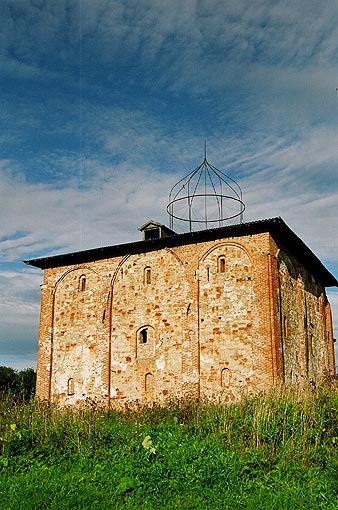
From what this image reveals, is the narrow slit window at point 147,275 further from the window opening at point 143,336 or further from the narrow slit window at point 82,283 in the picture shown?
the narrow slit window at point 82,283

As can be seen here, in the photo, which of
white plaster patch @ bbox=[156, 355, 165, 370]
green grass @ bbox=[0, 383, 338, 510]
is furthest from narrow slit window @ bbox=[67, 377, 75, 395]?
green grass @ bbox=[0, 383, 338, 510]

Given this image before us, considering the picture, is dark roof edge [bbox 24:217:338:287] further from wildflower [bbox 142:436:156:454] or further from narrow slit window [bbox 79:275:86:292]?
wildflower [bbox 142:436:156:454]

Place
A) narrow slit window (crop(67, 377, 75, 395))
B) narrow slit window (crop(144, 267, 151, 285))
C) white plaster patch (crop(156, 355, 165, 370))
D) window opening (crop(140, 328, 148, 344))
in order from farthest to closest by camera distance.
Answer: narrow slit window (crop(67, 377, 75, 395)) → narrow slit window (crop(144, 267, 151, 285)) → window opening (crop(140, 328, 148, 344)) → white plaster patch (crop(156, 355, 165, 370))

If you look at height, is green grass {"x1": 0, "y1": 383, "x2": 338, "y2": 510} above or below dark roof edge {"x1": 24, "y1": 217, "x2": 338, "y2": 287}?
below

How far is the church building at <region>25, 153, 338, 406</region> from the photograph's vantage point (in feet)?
61.4

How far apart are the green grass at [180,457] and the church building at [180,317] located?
555cm

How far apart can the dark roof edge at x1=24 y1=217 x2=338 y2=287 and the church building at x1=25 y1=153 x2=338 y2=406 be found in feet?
0.15

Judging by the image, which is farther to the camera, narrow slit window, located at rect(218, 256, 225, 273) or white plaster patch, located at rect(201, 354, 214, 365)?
narrow slit window, located at rect(218, 256, 225, 273)

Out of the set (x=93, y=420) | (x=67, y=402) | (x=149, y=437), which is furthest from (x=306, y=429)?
(x=67, y=402)

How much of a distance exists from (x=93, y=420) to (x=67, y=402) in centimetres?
984

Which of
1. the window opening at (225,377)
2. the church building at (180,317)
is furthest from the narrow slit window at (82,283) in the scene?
the window opening at (225,377)

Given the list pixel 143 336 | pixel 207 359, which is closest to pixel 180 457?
pixel 207 359

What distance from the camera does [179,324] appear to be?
2002 cm

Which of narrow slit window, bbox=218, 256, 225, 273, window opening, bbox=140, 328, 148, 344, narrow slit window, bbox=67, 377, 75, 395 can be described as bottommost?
narrow slit window, bbox=67, 377, 75, 395
